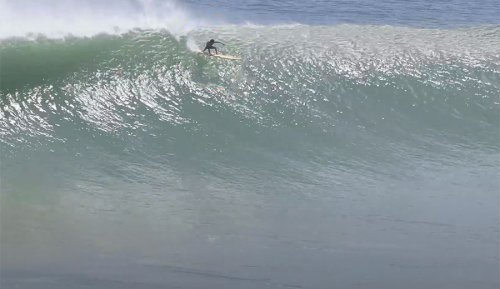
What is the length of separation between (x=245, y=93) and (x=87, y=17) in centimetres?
470

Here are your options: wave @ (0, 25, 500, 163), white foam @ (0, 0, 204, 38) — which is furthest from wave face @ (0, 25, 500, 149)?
white foam @ (0, 0, 204, 38)

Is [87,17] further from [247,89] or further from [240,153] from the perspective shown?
[240,153]

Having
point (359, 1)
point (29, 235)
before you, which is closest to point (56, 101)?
point (29, 235)

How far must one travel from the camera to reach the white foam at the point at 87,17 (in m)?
16.0

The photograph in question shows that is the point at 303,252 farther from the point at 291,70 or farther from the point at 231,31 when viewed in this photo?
the point at 231,31

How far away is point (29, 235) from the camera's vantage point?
9648mm

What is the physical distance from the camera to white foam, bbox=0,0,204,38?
52.4ft

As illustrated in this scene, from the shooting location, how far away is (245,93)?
14797mm

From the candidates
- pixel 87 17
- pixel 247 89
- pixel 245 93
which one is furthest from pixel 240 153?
pixel 87 17

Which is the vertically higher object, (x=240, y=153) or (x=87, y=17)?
(x=87, y=17)

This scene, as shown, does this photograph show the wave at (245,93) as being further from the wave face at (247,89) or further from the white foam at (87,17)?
the white foam at (87,17)

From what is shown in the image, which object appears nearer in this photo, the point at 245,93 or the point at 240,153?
the point at 240,153

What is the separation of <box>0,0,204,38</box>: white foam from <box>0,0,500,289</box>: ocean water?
56mm

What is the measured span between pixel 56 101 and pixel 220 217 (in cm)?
489
